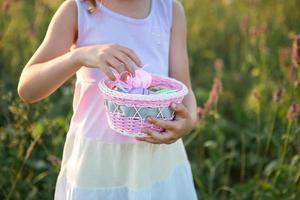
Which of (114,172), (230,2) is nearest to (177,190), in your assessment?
(114,172)

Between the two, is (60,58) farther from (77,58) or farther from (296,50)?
(296,50)

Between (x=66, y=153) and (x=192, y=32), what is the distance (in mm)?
2442

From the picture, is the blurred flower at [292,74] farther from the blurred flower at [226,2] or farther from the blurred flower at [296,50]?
the blurred flower at [226,2]

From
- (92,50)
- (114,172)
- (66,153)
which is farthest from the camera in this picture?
(66,153)

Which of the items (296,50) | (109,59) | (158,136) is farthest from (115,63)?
(296,50)

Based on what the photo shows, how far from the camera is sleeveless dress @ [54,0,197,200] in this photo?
70.2 inches

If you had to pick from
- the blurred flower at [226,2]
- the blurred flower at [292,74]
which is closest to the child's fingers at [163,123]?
the blurred flower at [292,74]

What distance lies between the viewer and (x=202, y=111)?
240 cm

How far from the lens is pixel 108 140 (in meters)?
1.78

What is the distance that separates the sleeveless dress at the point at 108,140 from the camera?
1.78m

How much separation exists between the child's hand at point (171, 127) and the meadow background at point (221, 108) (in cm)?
66

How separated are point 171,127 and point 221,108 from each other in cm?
192

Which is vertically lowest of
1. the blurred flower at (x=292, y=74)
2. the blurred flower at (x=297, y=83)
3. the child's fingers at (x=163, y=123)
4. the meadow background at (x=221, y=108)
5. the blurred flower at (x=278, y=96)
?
the meadow background at (x=221, y=108)

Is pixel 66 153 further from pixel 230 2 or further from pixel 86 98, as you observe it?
pixel 230 2
